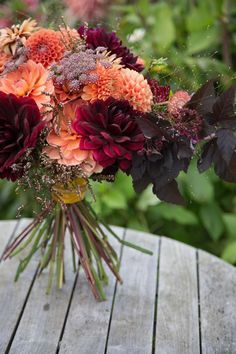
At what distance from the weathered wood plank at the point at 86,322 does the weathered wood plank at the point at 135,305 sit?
0.02 meters

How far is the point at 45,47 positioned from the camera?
132cm

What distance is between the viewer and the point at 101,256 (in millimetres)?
1604

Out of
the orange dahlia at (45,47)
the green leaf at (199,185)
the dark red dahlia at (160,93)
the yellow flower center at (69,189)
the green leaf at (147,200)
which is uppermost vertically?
the dark red dahlia at (160,93)

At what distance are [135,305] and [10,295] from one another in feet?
1.01

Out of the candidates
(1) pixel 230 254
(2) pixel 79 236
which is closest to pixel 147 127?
(2) pixel 79 236

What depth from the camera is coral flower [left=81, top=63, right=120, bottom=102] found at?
4.01 feet

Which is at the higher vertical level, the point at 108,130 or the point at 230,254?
the point at 108,130

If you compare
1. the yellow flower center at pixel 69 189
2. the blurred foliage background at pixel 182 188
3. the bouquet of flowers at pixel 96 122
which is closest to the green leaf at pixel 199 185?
the blurred foliage background at pixel 182 188

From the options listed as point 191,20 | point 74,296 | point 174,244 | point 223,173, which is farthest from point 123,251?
point 191,20

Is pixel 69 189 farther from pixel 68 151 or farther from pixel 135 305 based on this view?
pixel 135 305

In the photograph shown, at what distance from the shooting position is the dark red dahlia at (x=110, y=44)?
4.44 ft

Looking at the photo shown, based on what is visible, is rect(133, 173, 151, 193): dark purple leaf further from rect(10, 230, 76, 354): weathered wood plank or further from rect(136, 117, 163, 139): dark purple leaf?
rect(10, 230, 76, 354): weathered wood plank

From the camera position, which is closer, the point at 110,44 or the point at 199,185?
the point at 110,44

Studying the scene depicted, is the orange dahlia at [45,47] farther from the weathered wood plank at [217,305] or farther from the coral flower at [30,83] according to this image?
the weathered wood plank at [217,305]
